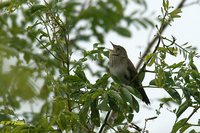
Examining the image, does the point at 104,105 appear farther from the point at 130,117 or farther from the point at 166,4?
the point at 166,4

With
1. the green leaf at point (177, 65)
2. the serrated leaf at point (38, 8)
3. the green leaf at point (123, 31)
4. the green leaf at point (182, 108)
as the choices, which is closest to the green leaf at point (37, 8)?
the serrated leaf at point (38, 8)

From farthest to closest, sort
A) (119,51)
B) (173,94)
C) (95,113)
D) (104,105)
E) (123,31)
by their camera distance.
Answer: (123,31) → (119,51) → (173,94) → (95,113) → (104,105)

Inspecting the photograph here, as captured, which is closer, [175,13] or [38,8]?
[175,13]

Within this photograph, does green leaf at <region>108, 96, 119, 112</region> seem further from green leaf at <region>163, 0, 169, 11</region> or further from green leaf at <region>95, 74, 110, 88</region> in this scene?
green leaf at <region>163, 0, 169, 11</region>

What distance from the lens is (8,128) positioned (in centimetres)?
249

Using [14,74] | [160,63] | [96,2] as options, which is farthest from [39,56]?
[96,2]

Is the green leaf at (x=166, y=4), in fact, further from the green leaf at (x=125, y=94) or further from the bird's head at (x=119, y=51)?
the bird's head at (x=119, y=51)

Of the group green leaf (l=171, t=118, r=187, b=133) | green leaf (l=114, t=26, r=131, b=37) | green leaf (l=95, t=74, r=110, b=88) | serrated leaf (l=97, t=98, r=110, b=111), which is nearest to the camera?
serrated leaf (l=97, t=98, r=110, b=111)

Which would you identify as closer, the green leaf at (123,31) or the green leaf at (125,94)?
the green leaf at (125,94)

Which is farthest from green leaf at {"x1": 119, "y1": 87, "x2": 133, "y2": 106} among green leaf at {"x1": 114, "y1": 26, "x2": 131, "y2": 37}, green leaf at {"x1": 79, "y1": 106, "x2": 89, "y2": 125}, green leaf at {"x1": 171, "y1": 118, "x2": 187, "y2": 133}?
green leaf at {"x1": 114, "y1": 26, "x2": 131, "y2": 37}

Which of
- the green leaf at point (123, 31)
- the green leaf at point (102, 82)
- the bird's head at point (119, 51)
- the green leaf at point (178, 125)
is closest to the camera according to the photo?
the green leaf at point (102, 82)

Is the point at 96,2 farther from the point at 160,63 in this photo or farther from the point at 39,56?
the point at 39,56

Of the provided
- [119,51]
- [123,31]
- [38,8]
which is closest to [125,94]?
[38,8]

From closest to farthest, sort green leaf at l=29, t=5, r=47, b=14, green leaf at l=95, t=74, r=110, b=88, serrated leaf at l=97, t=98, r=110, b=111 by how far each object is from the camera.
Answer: serrated leaf at l=97, t=98, r=110, b=111 < green leaf at l=95, t=74, r=110, b=88 < green leaf at l=29, t=5, r=47, b=14
